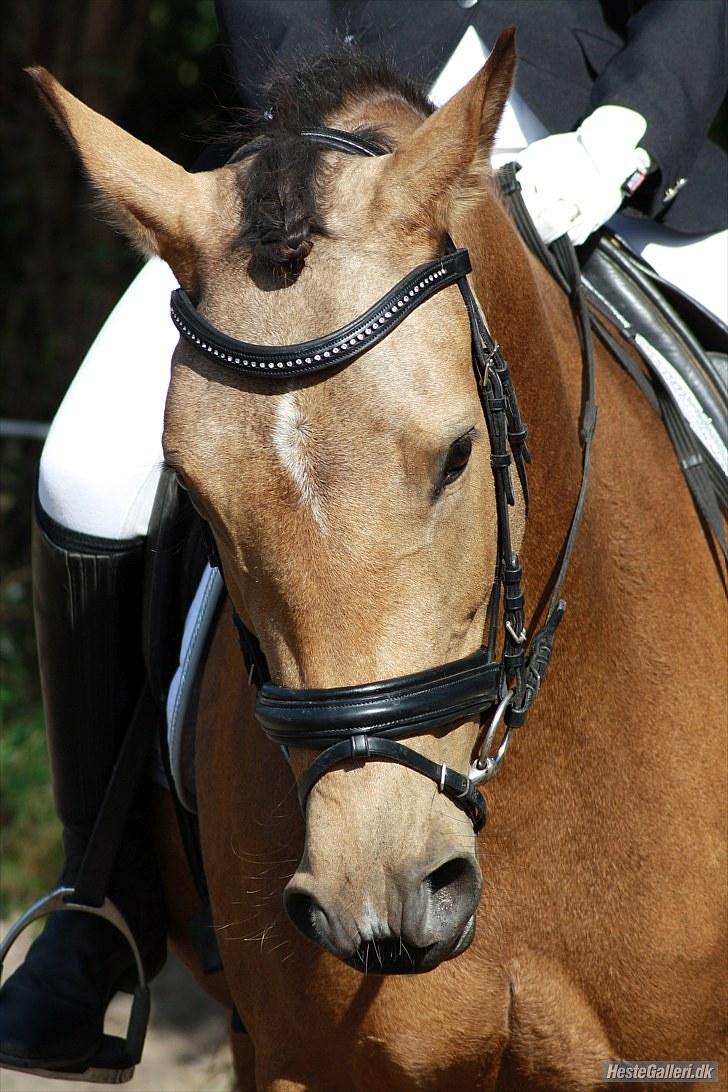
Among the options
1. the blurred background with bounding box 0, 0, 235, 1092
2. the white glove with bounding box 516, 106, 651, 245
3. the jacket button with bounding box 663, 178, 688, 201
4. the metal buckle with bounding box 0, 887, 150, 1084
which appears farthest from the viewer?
the blurred background with bounding box 0, 0, 235, 1092

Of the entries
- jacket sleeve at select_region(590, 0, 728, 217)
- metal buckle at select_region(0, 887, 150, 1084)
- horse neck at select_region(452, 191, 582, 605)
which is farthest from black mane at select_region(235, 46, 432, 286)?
metal buckle at select_region(0, 887, 150, 1084)

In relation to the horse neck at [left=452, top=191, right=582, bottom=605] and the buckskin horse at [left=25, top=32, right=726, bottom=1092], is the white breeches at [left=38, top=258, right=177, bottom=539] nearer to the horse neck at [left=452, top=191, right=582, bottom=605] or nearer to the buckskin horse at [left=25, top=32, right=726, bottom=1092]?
the buckskin horse at [left=25, top=32, right=726, bottom=1092]

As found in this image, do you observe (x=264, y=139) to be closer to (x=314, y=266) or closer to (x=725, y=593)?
(x=314, y=266)

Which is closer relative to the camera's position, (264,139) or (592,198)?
(264,139)

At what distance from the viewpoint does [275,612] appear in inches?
69.5

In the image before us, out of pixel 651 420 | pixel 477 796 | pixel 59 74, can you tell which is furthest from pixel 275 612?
pixel 59 74

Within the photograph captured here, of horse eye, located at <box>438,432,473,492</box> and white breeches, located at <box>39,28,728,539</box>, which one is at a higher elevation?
white breeches, located at <box>39,28,728,539</box>

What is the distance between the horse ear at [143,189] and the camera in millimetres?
1892

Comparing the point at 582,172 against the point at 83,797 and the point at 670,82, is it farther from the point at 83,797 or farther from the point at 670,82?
the point at 83,797

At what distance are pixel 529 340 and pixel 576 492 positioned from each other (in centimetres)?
28

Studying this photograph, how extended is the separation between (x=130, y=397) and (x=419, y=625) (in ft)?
4.11

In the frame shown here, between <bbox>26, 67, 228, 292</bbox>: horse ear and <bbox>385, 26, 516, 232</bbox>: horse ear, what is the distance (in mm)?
311

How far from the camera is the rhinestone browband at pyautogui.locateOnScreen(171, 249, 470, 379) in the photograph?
1.71m

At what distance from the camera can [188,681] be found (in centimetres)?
268
